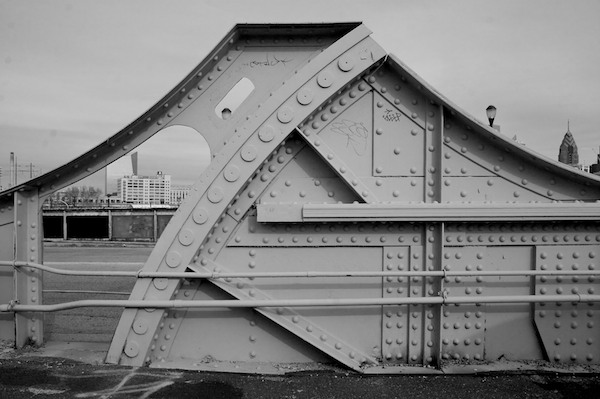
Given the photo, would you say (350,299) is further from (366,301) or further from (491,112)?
(491,112)

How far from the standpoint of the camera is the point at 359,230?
3.53 metres


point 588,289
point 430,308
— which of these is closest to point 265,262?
point 430,308

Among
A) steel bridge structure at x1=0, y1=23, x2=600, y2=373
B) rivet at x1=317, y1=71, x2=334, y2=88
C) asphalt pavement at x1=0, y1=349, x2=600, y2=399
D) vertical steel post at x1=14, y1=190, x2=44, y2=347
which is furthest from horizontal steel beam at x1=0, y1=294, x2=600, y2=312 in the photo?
rivet at x1=317, y1=71, x2=334, y2=88

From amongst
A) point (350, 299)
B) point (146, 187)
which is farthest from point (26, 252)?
point (146, 187)

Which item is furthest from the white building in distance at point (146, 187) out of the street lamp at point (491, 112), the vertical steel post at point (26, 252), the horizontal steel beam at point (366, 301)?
the horizontal steel beam at point (366, 301)

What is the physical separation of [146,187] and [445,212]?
169719 mm

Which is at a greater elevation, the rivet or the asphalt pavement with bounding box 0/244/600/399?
the rivet

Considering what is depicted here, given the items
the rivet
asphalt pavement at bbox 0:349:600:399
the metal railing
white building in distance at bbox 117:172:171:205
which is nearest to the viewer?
asphalt pavement at bbox 0:349:600:399

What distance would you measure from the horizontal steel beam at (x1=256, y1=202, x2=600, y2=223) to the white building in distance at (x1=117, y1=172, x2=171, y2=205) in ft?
517

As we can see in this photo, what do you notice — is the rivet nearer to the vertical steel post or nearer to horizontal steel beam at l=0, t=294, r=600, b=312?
horizontal steel beam at l=0, t=294, r=600, b=312

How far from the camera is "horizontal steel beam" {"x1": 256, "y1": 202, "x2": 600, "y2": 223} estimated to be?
329 cm

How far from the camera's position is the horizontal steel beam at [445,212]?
3.29m

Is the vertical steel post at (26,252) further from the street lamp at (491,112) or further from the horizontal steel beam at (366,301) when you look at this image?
the street lamp at (491,112)

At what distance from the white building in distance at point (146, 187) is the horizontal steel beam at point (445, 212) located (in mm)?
157653
